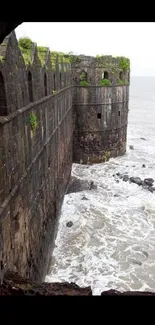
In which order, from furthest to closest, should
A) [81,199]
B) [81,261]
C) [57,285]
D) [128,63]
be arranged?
[128,63] → [81,199] → [81,261] → [57,285]

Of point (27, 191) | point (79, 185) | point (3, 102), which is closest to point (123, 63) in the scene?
point (79, 185)

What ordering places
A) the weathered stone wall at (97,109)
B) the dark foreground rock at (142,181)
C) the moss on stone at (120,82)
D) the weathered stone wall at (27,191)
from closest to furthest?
the weathered stone wall at (27,191) → the dark foreground rock at (142,181) → the weathered stone wall at (97,109) → the moss on stone at (120,82)

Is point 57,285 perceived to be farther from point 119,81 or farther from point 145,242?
point 119,81

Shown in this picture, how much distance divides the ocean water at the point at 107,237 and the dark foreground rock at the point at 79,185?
40 cm

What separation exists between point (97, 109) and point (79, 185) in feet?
18.4

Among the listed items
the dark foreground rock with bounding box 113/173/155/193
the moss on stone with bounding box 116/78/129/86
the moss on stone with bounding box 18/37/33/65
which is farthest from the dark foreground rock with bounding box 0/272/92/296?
the moss on stone with bounding box 116/78/129/86

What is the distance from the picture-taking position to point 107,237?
1168 centimetres

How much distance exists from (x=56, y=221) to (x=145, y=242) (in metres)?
3.26

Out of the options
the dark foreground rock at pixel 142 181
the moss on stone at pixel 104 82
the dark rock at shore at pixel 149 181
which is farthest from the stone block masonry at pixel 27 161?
the moss on stone at pixel 104 82

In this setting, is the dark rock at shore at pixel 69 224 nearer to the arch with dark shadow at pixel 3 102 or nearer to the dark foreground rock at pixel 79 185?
the dark foreground rock at pixel 79 185

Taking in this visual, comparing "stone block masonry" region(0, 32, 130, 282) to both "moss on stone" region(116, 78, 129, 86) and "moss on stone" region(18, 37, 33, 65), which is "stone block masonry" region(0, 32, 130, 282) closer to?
"moss on stone" region(18, 37, 33, 65)

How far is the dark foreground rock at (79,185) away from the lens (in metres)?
16.1
